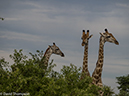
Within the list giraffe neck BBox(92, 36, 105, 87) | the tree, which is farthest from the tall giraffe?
the tree

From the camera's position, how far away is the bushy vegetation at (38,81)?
1243cm

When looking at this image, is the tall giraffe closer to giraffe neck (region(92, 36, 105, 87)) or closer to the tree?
giraffe neck (region(92, 36, 105, 87))

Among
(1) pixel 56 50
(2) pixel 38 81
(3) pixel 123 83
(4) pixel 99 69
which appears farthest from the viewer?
(3) pixel 123 83

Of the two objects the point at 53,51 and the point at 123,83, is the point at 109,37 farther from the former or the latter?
the point at 123,83

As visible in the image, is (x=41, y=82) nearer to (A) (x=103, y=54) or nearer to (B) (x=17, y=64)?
(B) (x=17, y=64)

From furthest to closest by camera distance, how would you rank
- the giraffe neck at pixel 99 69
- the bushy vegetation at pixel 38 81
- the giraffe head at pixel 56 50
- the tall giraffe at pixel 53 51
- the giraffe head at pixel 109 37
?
the giraffe head at pixel 56 50, the tall giraffe at pixel 53 51, the giraffe head at pixel 109 37, the giraffe neck at pixel 99 69, the bushy vegetation at pixel 38 81

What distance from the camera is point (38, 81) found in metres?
13.8

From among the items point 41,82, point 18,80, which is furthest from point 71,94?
point 18,80

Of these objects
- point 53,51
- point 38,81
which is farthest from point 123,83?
point 38,81

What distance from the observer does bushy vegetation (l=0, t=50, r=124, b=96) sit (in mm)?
12430

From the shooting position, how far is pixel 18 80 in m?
12.2

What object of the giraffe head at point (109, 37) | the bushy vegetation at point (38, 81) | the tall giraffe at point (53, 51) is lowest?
the bushy vegetation at point (38, 81)

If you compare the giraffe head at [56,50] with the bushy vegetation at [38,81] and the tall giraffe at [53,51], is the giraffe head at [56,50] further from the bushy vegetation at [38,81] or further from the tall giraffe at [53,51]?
the bushy vegetation at [38,81]

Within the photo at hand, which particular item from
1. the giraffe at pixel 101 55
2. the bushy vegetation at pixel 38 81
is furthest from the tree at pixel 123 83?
the bushy vegetation at pixel 38 81
